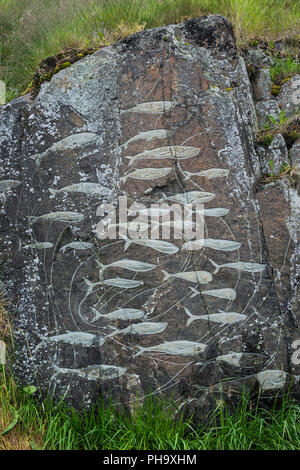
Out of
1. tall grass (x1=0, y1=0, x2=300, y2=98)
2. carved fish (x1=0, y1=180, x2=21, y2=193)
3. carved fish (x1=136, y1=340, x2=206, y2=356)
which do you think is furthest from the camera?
tall grass (x1=0, y1=0, x2=300, y2=98)

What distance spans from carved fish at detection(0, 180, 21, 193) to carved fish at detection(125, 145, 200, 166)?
892mm

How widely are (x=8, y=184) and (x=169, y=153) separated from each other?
1238 mm

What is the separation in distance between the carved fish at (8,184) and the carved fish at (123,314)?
1.14m

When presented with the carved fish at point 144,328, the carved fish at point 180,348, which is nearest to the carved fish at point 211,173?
the carved fish at point 144,328

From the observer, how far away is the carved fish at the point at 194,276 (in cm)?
339

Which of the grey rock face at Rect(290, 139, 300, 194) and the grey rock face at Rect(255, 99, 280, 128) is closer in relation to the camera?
the grey rock face at Rect(290, 139, 300, 194)

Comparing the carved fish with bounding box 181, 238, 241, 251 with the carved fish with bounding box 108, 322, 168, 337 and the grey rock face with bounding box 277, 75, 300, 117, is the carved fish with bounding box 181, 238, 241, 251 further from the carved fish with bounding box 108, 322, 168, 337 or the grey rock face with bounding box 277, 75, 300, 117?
the grey rock face with bounding box 277, 75, 300, 117

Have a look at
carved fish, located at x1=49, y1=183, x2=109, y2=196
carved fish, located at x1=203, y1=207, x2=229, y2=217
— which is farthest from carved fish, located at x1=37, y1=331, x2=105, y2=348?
carved fish, located at x1=203, y1=207, x2=229, y2=217

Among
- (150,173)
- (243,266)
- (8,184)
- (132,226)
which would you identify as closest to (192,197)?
(150,173)

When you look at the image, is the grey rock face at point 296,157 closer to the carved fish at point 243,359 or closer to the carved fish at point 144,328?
the carved fish at point 243,359

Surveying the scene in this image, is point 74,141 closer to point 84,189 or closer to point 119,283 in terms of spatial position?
point 84,189

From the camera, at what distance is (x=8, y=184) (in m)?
3.66

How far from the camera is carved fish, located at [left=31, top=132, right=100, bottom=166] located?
3594mm

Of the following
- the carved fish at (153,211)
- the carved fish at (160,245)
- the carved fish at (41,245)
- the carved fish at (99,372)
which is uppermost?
the carved fish at (153,211)
